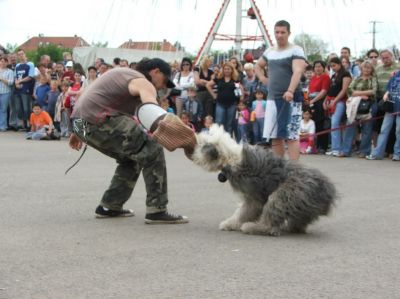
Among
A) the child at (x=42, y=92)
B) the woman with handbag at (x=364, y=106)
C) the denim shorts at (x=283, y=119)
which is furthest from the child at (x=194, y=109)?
the denim shorts at (x=283, y=119)

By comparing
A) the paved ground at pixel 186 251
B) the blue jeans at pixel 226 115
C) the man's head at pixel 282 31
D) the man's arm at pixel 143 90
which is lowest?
the paved ground at pixel 186 251

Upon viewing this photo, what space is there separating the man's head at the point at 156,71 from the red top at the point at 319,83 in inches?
315

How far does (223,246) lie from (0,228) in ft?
6.63

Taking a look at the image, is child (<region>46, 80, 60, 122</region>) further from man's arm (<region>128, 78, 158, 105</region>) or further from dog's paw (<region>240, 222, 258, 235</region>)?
dog's paw (<region>240, 222, 258, 235</region>)

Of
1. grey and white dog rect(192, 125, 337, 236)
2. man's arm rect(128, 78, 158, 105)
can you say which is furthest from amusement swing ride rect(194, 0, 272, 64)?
grey and white dog rect(192, 125, 337, 236)

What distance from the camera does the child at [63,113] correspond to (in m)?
17.2

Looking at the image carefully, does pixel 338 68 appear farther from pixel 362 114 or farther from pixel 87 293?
pixel 87 293

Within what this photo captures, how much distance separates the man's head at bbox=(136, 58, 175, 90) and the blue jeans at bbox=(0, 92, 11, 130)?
12.7 metres

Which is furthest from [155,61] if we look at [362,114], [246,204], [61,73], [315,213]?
[61,73]

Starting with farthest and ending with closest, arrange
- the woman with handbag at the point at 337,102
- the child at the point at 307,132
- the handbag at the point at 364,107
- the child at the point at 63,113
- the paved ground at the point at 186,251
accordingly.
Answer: the child at the point at 63,113 < the child at the point at 307,132 < the woman with handbag at the point at 337,102 < the handbag at the point at 364,107 < the paved ground at the point at 186,251

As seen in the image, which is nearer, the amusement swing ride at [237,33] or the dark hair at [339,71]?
the dark hair at [339,71]

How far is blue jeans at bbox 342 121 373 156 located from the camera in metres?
13.2

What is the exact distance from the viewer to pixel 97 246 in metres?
5.49

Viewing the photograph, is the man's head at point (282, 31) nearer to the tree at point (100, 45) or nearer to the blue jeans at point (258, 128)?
the blue jeans at point (258, 128)
